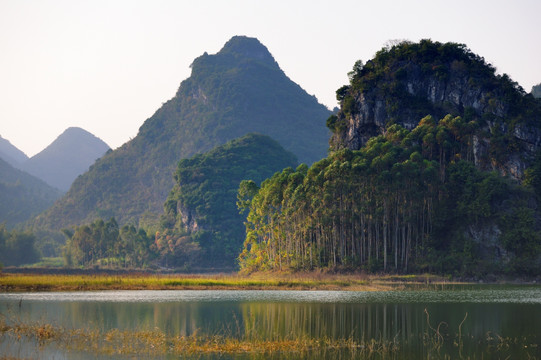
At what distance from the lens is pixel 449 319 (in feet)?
124

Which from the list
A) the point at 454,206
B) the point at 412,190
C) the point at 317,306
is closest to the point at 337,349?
the point at 317,306

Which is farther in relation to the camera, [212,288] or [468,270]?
[468,270]

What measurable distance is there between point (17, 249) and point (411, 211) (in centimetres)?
12482

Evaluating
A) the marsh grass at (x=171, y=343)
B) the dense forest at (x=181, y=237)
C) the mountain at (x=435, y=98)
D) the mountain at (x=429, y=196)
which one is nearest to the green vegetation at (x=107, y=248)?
the dense forest at (x=181, y=237)

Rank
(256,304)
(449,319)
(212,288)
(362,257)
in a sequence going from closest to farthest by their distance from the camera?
(449,319) → (256,304) → (212,288) → (362,257)

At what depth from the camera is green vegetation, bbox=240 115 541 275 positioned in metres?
86.0

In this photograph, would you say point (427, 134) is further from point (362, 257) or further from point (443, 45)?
point (443, 45)

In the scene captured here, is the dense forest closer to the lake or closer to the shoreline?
the shoreline

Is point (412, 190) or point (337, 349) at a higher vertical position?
point (412, 190)

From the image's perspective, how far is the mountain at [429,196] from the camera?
284 feet

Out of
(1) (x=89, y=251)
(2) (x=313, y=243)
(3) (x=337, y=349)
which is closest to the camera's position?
(3) (x=337, y=349)

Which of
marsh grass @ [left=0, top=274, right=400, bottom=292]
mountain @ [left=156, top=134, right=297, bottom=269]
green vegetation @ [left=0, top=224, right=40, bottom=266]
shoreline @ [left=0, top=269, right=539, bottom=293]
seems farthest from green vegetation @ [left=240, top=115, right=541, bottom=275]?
green vegetation @ [left=0, top=224, right=40, bottom=266]

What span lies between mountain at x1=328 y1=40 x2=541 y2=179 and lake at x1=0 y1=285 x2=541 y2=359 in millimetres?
51114

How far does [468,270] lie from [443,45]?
1915 inches
